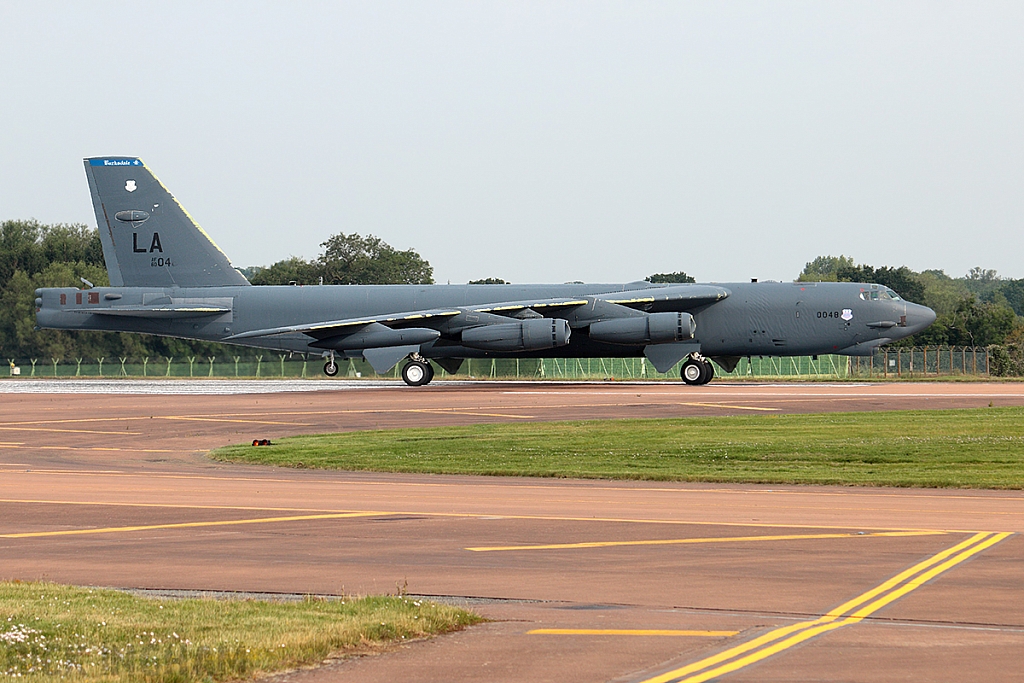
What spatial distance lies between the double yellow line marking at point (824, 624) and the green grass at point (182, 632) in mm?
1986

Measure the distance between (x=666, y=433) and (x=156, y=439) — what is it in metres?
11.2

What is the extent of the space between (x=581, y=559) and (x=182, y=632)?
4.42 meters

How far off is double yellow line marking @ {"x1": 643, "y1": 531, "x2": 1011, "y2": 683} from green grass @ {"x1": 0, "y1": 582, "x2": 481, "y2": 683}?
6.51ft

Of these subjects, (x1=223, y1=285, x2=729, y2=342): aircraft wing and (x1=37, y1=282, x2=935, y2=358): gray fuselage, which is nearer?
(x1=37, y1=282, x2=935, y2=358): gray fuselage

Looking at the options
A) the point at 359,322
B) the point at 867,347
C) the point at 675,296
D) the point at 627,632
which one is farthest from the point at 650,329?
the point at 627,632

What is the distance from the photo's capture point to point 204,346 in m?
Answer: 78.5

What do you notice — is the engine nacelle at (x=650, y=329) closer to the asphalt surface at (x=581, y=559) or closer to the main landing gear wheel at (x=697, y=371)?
the main landing gear wheel at (x=697, y=371)

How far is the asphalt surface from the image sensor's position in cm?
791

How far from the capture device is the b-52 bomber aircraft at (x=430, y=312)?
49.0 meters

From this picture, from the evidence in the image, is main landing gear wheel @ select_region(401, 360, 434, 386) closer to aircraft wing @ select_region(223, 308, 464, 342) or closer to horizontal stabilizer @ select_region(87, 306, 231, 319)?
aircraft wing @ select_region(223, 308, 464, 342)

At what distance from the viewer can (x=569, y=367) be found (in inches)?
2810

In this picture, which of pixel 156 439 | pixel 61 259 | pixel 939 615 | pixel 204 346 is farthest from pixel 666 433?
pixel 61 259

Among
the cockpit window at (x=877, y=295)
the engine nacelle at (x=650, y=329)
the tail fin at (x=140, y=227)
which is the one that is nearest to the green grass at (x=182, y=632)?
the engine nacelle at (x=650, y=329)

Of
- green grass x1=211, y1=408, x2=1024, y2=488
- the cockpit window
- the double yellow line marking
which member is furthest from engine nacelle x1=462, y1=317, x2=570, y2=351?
the double yellow line marking
